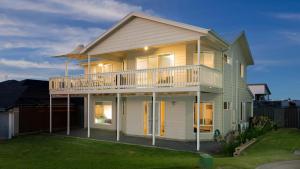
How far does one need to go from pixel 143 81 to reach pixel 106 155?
600 centimetres

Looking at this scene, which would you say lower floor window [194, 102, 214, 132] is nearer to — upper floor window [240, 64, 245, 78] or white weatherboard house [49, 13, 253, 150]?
white weatherboard house [49, 13, 253, 150]

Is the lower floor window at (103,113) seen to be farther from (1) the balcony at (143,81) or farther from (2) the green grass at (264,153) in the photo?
(2) the green grass at (264,153)

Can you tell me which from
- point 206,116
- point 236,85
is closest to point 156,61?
point 206,116

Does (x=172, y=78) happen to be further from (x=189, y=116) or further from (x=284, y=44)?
(x=284, y=44)

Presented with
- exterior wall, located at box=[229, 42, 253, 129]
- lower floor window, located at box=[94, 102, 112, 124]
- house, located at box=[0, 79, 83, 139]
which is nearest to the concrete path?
exterior wall, located at box=[229, 42, 253, 129]

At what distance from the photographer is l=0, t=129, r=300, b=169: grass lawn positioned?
424 inches

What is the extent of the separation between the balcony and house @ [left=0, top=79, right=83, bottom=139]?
2.25m

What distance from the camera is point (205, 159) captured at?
745 centimetres

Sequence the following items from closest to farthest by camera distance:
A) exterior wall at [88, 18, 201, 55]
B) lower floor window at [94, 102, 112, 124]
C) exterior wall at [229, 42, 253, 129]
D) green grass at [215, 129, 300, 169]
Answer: green grass at [215, 129, 300, 169]
exterior wall at [88, 18, 201, 55]
exterior wall at [229, 42, 253, 129]
lower floor window at [94, 102, 112, 124]

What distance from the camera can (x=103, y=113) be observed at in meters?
24.2

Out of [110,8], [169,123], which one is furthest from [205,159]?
[110,8]

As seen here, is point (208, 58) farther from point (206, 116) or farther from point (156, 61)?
point (206, 116)

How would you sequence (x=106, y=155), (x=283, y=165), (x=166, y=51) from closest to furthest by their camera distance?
(x=283, y=165)
(x=106, y=155)
(x=166, y=51)

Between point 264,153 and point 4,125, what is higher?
point 4,125
